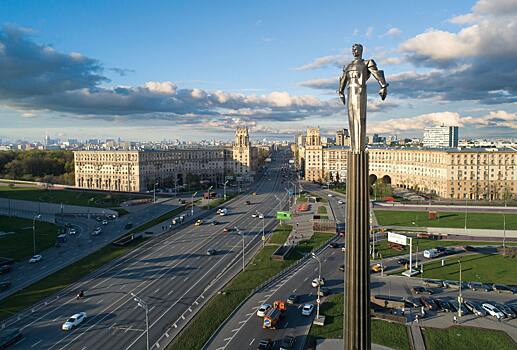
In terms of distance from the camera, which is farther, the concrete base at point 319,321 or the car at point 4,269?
the car at point 4,269

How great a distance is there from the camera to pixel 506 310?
27406 millimetres

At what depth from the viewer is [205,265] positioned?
40000mm

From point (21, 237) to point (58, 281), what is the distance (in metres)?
22.7

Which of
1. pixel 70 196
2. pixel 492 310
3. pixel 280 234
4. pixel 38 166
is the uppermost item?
pixel 38 166

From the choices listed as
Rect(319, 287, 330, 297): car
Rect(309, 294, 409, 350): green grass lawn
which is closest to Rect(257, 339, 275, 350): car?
Rect(309, 294, 409, 350): green grass lawn

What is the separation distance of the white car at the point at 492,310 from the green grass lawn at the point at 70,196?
71272 mm

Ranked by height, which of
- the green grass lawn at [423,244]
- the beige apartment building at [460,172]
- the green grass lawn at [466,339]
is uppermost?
the beige apartment building at [460,172]

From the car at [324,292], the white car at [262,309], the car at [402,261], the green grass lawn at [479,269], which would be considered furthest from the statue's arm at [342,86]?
the car at [402,261]

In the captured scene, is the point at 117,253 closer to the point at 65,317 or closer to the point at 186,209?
the point at 65,317

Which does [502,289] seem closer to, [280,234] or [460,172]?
[280,234]

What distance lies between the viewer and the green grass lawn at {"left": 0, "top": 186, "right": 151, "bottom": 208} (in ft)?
274

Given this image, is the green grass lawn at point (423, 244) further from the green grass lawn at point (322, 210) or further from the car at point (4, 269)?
the car at point (4, 269)

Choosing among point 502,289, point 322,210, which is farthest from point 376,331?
point 322,210

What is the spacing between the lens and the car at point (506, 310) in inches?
1059
